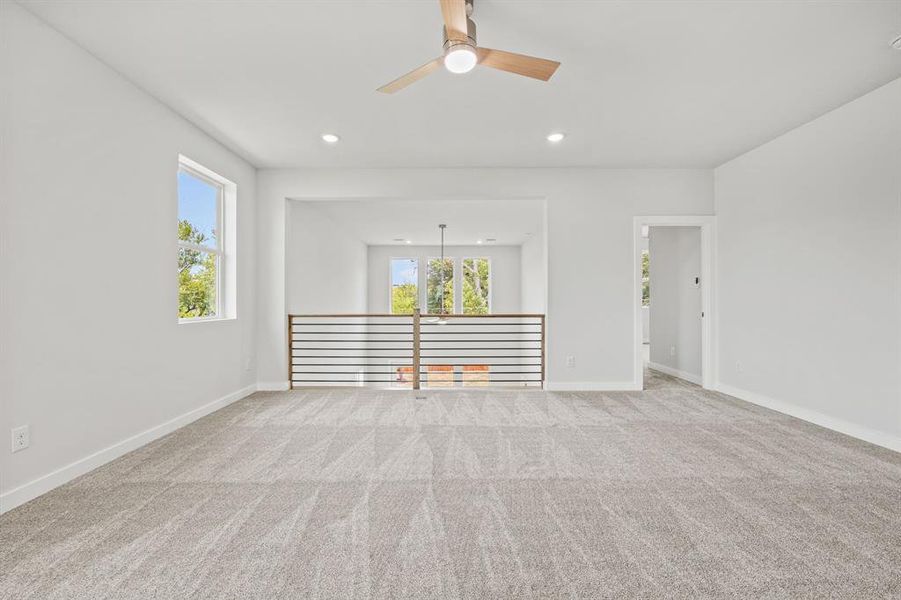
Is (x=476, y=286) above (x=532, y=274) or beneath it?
beneath

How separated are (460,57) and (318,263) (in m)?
4.91

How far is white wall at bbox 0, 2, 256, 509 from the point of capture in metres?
2.08

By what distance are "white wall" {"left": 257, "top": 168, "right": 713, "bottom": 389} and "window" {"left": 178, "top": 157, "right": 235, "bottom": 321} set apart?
1.65 feet

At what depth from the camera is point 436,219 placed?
273 inches

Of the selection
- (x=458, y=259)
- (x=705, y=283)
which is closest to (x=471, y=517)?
(x=705, y=283)

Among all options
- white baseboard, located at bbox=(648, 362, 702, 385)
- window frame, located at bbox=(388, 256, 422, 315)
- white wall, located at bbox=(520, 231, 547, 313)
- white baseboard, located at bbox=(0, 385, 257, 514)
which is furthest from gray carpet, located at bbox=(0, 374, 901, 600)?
window frame, located at bbox=(388, 256, 422, 315)

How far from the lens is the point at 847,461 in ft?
8.64

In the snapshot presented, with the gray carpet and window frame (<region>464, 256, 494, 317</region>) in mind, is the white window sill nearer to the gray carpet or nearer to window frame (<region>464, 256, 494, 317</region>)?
the gray carpet

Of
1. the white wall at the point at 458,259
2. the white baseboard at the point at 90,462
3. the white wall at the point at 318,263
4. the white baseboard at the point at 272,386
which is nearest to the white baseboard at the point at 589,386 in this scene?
the white baseboard at the point at 272,386

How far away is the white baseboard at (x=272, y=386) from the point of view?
4707mm

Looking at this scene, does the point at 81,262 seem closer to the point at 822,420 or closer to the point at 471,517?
the point at 471,517

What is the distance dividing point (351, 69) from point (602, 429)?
10.4 feet

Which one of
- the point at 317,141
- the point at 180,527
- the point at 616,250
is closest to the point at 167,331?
the point at 180,527

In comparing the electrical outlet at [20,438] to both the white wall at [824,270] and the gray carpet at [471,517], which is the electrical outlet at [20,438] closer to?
the gray carpet at [471,517]
